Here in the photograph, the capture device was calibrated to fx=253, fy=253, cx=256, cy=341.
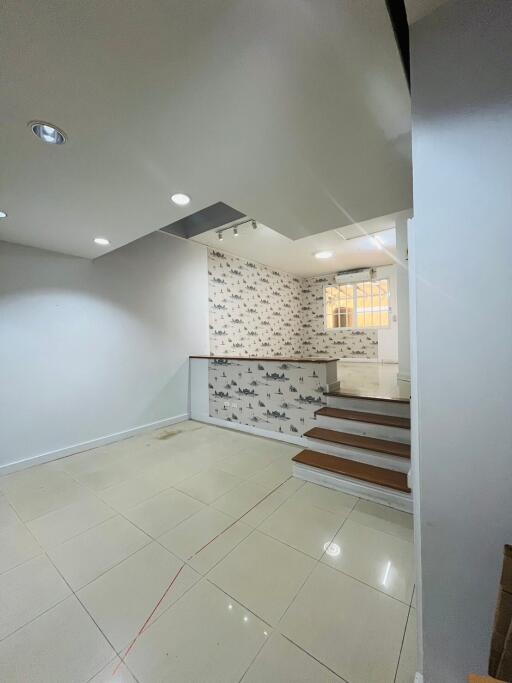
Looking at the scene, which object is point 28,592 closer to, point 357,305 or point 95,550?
point 95,550

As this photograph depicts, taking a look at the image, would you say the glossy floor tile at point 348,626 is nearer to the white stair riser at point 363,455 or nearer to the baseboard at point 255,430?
the white stair riser at point 363,455

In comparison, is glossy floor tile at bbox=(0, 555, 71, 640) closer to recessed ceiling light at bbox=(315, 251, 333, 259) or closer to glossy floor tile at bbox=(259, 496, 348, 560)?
glossy floor tile at bbox=(259, 496, 348, 560)

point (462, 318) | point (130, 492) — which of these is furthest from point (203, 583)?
point (462, 318)

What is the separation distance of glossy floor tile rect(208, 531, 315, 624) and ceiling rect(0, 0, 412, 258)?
2444 millimetres

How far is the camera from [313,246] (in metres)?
4.67

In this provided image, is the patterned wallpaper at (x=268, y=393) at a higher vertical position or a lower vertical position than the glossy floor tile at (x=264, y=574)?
higher

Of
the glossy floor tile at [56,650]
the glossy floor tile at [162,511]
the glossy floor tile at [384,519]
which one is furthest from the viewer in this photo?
the glossy floor tile at [162,511]

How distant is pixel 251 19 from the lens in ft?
2.92

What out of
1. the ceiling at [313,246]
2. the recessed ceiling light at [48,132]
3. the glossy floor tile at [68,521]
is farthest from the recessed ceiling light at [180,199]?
the glossy floor tile at [68,521]

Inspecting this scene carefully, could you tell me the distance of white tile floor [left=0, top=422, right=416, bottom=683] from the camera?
3.36ft

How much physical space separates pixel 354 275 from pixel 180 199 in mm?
5277

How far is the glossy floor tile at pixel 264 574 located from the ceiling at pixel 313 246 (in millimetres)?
3628

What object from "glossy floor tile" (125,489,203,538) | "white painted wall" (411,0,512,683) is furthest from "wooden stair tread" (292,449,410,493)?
"white painted wall" (411,0,512,683)

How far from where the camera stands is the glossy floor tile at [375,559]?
1346 mm
